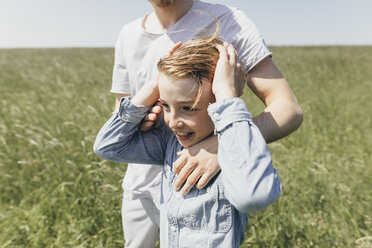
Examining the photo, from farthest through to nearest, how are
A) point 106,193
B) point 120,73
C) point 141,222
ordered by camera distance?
point 106,193 < point 141,222 < point 120,73

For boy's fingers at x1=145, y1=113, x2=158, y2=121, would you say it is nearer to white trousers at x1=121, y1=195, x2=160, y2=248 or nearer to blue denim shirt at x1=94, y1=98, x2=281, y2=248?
blue denim shirt at x1=94, y1=98, x2=281, y2=248

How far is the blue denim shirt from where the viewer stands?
955 millimetres

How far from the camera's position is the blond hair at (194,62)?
1091 mm

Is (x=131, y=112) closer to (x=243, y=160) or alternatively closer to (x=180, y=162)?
(x=180, y=162)

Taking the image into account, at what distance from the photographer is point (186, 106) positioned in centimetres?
113

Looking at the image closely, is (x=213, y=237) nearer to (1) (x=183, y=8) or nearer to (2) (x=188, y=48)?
(2) (x=188, y=48)

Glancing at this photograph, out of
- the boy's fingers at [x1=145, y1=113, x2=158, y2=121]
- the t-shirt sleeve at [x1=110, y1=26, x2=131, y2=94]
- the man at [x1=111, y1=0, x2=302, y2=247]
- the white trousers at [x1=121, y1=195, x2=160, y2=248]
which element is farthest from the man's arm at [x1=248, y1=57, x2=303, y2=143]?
the white trousers at [x1=121, y1=195, x2=160, y2=248]

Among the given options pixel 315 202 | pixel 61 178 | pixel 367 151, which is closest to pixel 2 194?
pixel 61 178

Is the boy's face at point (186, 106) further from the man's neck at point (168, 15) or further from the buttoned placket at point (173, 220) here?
the man's neck at point (168, 15)

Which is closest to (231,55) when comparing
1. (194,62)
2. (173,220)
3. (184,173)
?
(194,62)

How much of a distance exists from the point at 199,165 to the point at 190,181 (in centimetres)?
8

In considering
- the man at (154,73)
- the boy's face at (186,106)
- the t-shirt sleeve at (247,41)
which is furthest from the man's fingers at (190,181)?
the t-shirt sleeve at (247,41)

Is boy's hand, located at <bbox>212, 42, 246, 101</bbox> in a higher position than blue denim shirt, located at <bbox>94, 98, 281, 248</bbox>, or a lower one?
higher

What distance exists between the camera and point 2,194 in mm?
3250
